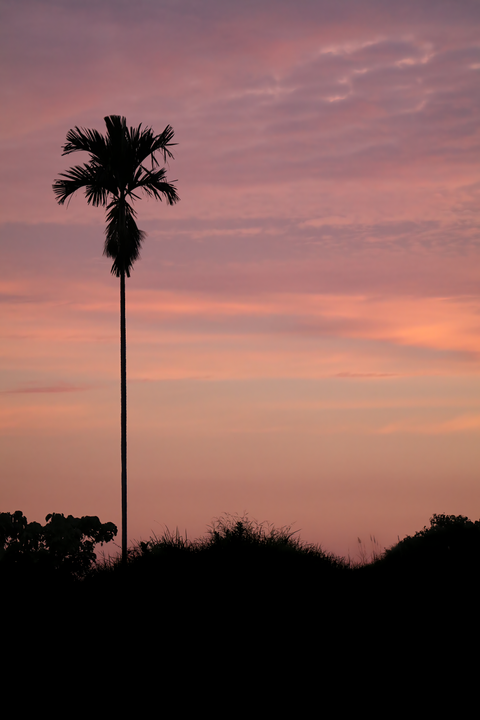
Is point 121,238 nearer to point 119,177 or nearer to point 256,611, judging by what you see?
point 119,177

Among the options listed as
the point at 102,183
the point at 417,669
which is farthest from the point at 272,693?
the point at 102,183

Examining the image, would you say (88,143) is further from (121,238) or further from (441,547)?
(441,547)

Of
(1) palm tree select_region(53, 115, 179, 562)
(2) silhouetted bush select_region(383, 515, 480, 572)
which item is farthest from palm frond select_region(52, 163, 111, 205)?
(2) silhouetted bush select_region(383, 515, 480, 572)

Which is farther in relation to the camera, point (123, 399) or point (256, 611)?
point (123, 399)

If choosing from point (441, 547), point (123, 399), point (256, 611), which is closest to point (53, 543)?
point (123, 399)

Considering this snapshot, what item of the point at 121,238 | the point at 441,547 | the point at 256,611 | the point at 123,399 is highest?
the point at 121,238

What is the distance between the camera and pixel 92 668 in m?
16.2

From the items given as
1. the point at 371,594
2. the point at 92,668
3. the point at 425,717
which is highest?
the point at 371,594

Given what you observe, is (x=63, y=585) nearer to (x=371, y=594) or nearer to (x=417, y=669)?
(x=371, y=594)

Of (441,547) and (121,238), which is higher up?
(121,238)

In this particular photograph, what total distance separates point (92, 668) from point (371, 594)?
10.3 meters

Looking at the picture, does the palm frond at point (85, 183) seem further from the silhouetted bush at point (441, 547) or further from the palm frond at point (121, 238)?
the silhouetted bush at point (441, 547)

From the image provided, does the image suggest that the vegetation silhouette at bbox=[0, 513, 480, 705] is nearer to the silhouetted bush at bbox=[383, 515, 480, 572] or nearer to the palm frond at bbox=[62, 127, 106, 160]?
the silhouetted bush at bbox=[383, 515, 480, 572]

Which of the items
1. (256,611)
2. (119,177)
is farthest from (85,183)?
(256,611)
